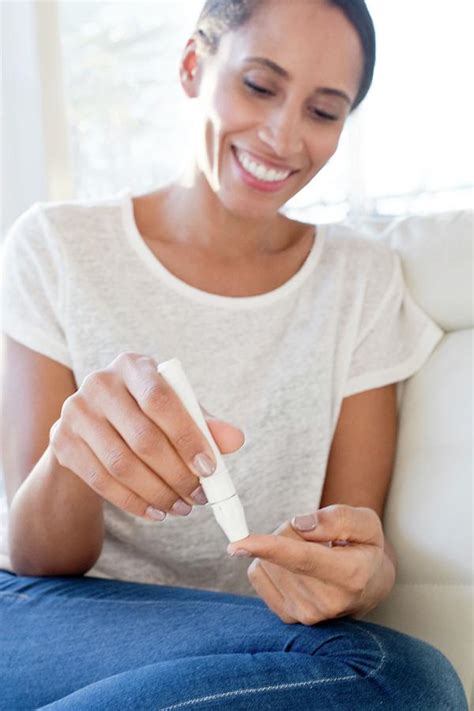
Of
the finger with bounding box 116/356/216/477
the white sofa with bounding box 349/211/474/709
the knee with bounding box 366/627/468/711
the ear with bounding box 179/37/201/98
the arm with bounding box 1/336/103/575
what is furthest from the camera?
the ear with bounding box 179/37/201/98

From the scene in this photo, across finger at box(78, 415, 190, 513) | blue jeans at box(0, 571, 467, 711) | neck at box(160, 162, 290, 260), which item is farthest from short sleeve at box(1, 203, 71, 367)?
finger at box(78, 415, 190, 513)

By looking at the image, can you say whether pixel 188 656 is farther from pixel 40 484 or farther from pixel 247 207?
pixel 247 207

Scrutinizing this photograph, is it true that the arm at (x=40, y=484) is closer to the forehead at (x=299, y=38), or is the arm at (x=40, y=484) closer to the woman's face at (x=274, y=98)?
the woman's face at (x=274, y=98)

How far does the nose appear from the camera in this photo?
1.11 m

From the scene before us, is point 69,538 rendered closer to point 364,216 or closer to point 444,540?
point 444,540

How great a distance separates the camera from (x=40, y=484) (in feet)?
3.21

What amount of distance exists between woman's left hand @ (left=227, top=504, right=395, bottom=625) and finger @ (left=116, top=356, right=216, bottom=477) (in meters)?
0.13

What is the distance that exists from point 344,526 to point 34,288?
49 centimetres

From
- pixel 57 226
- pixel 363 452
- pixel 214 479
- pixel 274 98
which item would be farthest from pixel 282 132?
pixel 214 479

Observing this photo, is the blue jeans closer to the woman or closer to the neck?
the woman

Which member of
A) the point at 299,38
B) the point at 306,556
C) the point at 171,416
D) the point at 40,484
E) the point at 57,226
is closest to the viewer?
the point at 171,416

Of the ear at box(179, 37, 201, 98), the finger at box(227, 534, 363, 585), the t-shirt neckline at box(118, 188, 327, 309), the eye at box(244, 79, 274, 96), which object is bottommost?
the finger at box(227, 534, 363, 585)

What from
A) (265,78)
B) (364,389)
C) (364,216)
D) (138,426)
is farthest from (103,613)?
(364,216)

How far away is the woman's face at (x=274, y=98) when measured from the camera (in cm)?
110
